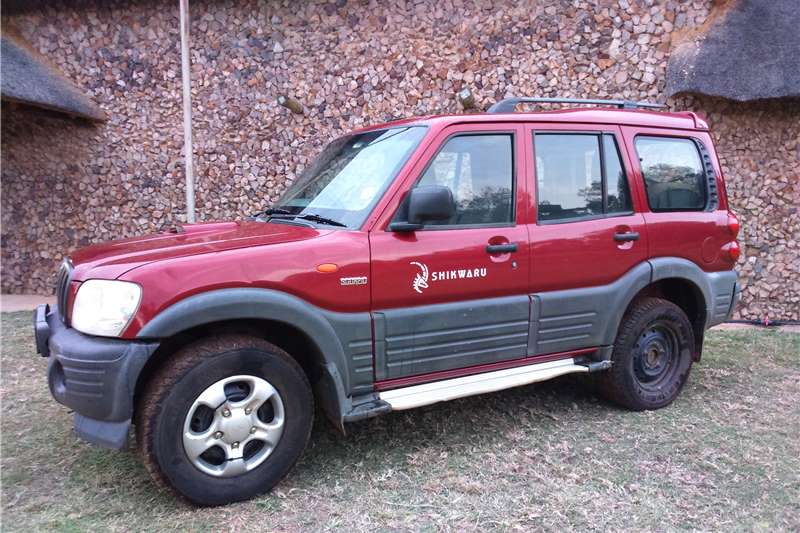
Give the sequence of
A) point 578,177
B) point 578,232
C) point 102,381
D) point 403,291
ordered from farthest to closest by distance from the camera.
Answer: point 578,177
point 578,232
point 403,291
point 102,381

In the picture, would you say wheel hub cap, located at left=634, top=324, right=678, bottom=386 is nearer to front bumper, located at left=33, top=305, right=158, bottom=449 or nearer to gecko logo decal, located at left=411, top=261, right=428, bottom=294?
gecko logo decal, located at left=411, top=261, right=428, bottom=294

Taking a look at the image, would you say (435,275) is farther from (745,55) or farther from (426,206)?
(745,55)

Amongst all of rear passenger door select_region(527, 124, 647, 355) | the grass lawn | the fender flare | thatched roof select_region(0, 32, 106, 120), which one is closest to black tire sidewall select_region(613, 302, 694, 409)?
the grass lawn

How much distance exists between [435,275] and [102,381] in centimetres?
174

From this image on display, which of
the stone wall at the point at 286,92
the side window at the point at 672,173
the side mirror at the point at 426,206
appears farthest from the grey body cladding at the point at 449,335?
the stone wall at the point at 286,92

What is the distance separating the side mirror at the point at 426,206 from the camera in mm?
3061

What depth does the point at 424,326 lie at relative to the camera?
10.7 ft

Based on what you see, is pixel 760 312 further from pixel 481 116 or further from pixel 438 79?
pixel 481 116

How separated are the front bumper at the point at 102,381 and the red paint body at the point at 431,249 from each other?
12cm

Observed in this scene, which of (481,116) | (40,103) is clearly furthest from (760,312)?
(40,103)

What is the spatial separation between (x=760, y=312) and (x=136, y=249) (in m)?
7.46

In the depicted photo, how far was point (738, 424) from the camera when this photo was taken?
3.93 m

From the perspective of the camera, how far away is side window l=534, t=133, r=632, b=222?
12.2ft

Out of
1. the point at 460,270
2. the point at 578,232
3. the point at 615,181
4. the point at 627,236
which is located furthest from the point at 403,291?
the point at 615,181
